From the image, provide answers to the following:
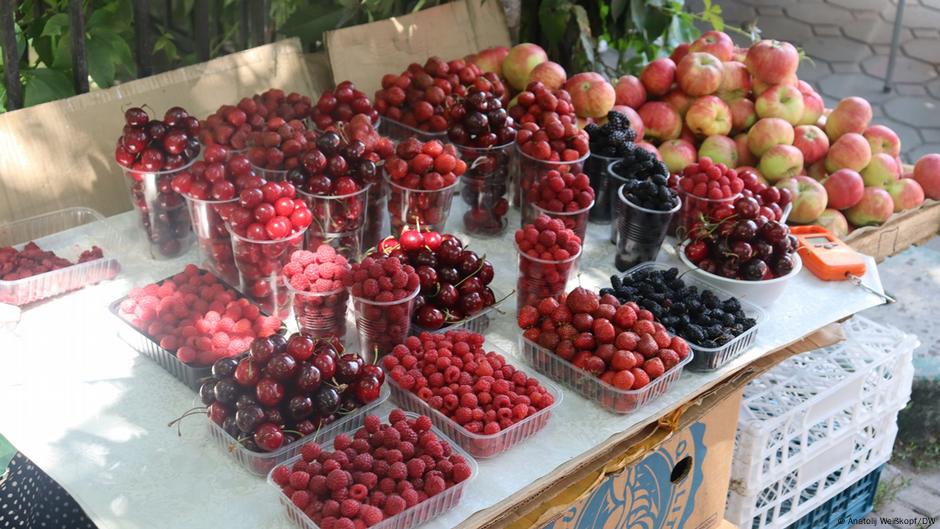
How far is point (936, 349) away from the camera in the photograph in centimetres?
332

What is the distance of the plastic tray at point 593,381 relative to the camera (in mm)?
1741

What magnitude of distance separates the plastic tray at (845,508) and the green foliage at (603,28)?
5.12ft

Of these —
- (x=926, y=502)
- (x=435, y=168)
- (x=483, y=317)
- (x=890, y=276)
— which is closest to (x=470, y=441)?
(x=483, y=317)

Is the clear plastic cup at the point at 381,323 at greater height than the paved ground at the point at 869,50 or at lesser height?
greater

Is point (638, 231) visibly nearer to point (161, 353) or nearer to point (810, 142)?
point (810, 142)

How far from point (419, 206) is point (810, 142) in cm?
136

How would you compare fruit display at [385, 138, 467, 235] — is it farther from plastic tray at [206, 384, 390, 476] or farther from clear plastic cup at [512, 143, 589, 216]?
plastic tray at [206, 384, 390, 476]

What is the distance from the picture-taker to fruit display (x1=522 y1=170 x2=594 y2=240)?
2.11 metres

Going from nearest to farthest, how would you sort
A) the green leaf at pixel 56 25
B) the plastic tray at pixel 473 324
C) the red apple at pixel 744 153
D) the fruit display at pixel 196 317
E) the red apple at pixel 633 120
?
the fruit display at pixel 196 317
the plastic tray at pixel 473 324
the green leaf at pixel 56 25
the red apple at pixel 633 120
the red apple at pixel 744 153

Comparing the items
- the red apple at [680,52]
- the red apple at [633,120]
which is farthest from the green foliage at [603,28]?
the red apple at [633,120]

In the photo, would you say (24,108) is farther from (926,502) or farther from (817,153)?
(926,502)

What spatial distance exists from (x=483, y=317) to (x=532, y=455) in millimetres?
394

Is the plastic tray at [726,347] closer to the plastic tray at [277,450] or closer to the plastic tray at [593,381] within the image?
the plastic tray at [593,381]

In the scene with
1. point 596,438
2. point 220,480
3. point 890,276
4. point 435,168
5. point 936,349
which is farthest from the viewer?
point 890,276
